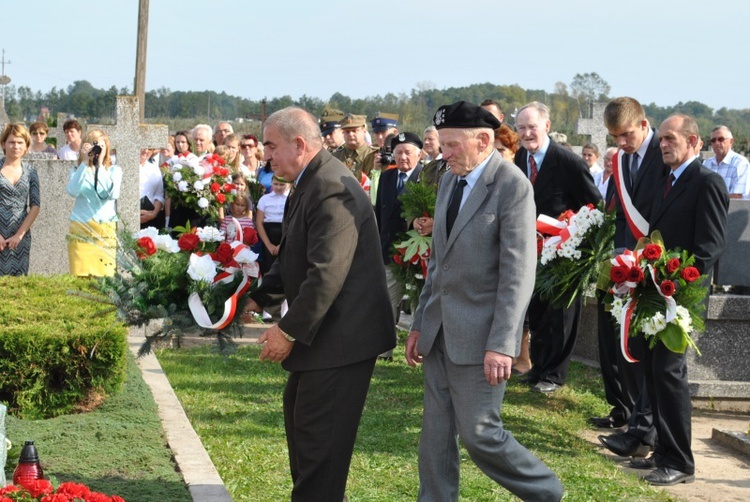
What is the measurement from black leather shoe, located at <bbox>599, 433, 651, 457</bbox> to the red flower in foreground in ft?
3.96

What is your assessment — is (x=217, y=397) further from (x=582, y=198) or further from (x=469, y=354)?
(x=469, y=354)

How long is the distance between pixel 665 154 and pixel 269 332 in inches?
122

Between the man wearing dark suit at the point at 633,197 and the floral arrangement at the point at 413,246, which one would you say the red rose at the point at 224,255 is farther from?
the man wearing dark suit at the point at 633,197

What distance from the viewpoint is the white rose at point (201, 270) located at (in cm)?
507

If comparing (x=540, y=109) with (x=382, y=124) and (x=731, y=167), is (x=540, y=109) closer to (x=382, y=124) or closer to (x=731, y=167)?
(x=382, y=124)

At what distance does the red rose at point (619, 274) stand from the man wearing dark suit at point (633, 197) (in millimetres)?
567

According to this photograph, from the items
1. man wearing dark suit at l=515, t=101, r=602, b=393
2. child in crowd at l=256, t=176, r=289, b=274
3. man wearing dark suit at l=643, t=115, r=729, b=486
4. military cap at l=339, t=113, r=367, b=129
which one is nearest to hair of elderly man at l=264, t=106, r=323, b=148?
man wearing dark suit at l=643, t=115, r=729, b=486

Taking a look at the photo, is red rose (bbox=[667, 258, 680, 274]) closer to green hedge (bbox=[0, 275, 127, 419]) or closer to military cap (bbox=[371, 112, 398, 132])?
green hedge (bbox=[0, 275, 127, 419])

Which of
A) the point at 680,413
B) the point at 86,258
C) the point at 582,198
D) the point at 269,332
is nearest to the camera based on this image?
the point at 269,332

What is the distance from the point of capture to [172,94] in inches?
2544

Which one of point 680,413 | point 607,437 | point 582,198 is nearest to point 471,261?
point 680,413

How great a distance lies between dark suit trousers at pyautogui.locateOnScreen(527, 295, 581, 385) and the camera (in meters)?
8.56

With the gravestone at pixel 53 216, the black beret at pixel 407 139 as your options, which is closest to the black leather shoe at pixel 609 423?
the black beret at pixel 407 139

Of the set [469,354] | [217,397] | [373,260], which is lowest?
[217,397]
